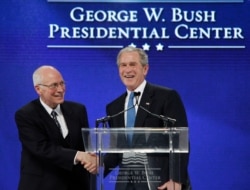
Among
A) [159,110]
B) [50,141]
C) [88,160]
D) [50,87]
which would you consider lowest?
[88,160]

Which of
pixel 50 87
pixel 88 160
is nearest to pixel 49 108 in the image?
pixel 50 87

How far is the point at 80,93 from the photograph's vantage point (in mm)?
5547

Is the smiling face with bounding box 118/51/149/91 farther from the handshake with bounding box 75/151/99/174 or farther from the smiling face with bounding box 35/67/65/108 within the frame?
the handshake with bounding box 75/151/99/174

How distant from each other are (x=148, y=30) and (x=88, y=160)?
1.93 m

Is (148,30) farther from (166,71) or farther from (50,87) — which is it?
(50,87)

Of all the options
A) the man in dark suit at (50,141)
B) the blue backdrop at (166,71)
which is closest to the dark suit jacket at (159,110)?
the man in dark suit at (50,141)

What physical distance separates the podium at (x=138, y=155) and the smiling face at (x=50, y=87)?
2.60 ft

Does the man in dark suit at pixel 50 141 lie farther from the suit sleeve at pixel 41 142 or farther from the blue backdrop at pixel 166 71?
the blue backdrop at pixel 166 71

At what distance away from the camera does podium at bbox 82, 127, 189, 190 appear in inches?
135

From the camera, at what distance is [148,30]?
5.50 m

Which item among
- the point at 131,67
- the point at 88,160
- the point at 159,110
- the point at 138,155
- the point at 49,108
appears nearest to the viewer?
the point at 138,155

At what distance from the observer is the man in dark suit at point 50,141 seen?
4.09 m

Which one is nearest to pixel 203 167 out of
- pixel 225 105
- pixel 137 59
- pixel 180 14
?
pixel 225 105

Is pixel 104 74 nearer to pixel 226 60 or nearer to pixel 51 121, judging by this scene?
pixel 226 60
